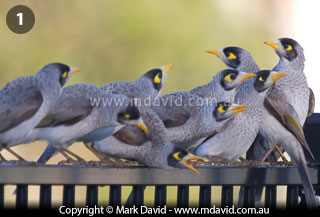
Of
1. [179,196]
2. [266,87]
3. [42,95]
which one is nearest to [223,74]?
[266,87]

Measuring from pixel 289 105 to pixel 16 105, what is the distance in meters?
1.34

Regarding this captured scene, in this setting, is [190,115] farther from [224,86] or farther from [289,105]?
[289,105]

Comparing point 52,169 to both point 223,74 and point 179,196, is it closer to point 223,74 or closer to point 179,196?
point 179,196

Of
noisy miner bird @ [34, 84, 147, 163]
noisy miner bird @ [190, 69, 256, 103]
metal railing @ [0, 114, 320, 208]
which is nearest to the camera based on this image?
metal railing @ [0, 114, 320, 208]

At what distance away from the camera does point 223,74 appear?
10.8 ft

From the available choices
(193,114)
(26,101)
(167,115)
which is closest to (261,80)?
(193,114)

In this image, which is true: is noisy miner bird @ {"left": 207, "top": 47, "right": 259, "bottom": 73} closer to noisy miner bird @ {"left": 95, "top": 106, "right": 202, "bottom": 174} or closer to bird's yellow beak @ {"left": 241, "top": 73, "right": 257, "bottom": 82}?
bird's yellow beak @ {"left": 241, "top": 73, "right": 257, "bottom": 82}

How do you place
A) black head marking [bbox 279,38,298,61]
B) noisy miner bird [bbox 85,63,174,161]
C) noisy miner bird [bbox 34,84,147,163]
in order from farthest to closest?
black head marking [bbox 279,38,298,61] < noisy miner bird [bbox 85,63,174,161] < noisy miner bird [bbox 34,84,147,163]

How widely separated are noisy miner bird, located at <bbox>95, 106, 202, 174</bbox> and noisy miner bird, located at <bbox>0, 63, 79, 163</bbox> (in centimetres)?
38

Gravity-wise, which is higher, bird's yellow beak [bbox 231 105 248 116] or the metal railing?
bird's yellow beak [bbox 231 105 248 116]

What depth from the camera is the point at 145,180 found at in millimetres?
2877

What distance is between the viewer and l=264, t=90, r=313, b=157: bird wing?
3.44 m

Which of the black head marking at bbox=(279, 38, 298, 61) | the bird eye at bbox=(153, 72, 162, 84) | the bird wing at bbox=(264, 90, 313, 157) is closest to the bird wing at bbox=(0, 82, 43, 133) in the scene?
the bird eye at bbox=(153, 72, 162, 84)

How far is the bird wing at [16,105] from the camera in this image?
2883 mm
